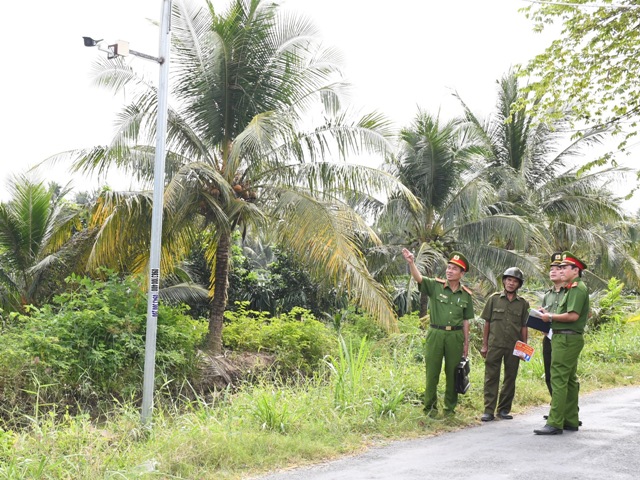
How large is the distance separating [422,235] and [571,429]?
36.6 ft

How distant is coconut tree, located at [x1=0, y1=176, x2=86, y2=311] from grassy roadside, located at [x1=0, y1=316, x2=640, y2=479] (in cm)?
661

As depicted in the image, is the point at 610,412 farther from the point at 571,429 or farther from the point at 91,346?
the point at 91,346

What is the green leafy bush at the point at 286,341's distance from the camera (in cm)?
1474

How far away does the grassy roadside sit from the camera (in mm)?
5262

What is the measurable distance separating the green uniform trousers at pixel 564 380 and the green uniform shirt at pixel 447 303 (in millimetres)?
987

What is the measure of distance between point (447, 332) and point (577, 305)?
4.50 feet

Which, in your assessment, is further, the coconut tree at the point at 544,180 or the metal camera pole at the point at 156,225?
the coconut tree at the point at 544,180

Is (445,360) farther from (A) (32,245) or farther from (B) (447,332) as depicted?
(A) (32,245)

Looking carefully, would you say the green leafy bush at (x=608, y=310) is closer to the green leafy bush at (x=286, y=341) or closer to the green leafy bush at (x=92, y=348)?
the green leafy bush at (x=286, y=341)

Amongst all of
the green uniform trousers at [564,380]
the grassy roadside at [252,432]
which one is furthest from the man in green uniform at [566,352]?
the grassy roadside at [252,432]

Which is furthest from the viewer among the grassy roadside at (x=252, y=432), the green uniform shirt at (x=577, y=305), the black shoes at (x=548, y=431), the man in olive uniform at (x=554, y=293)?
the man in olive uniform at (x=554, y=293)

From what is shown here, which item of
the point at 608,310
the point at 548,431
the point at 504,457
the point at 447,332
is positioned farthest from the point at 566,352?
the point at 608,310

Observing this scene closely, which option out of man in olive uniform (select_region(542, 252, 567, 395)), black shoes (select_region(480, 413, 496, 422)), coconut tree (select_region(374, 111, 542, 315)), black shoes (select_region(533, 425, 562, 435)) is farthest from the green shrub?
black shoes (select_region(533, 425, 562, 435))

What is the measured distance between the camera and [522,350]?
Result: 743cm
